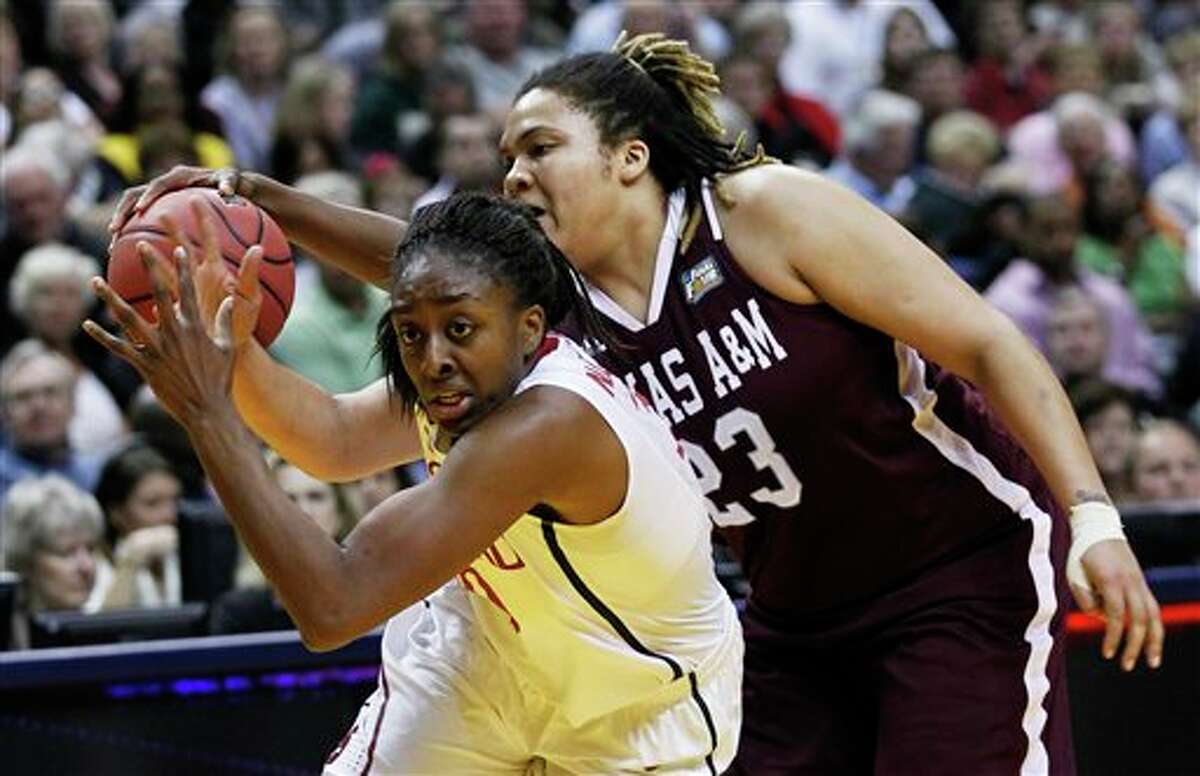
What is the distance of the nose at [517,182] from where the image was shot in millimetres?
4074

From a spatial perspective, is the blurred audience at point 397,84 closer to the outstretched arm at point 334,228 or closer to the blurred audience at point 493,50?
the blurred audience at point 493,50

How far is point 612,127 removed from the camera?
4.18 meters

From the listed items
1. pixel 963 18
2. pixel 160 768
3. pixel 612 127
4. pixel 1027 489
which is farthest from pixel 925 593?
pixel 963 18

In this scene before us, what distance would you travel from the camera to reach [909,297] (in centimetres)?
401

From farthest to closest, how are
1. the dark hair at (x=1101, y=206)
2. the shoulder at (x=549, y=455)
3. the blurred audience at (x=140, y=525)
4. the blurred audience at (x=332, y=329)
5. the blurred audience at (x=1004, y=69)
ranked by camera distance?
the blurred audience at (x=1004, y=69)
the dark hair at (x=1101, y=206)
the blurred audience at (x=332, y=329)
the blurred audience at (x=140, y=525)
the shoulder at (x=549, y=455)

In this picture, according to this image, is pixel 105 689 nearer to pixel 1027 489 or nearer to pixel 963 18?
pixel 1027 489

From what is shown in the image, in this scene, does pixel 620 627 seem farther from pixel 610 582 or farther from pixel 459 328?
pixel 459 328

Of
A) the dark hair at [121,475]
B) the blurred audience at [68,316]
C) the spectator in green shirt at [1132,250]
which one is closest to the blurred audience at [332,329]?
the blurred audience at [68,316]

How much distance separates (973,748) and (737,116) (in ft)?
18.1

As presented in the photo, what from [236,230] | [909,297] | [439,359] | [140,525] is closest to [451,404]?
[439,359]

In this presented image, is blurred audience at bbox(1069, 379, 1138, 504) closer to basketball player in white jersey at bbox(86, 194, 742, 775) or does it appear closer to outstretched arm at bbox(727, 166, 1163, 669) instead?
outstretched arm at bbox(727, 166, 1163, 669)

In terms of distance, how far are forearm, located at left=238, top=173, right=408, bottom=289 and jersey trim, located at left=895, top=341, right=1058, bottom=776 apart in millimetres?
892

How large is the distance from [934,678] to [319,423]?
→ 3.71 feet

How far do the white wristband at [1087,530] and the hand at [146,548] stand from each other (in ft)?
10.1
